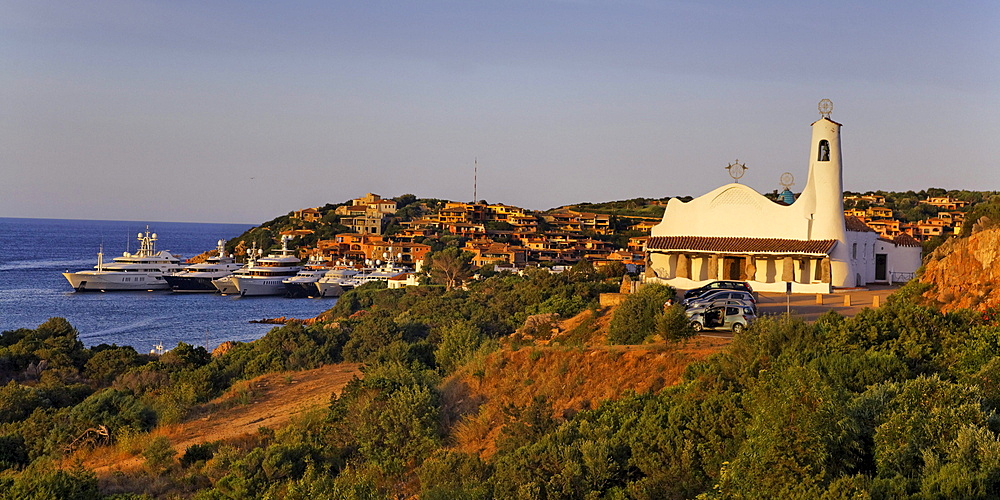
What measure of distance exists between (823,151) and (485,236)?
263 feet

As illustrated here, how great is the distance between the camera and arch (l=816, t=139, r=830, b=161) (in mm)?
25094

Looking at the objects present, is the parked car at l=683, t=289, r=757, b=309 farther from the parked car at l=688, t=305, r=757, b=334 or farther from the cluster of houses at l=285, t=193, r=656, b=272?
the cluster of houses at l=285, t=193, r=656, b=272

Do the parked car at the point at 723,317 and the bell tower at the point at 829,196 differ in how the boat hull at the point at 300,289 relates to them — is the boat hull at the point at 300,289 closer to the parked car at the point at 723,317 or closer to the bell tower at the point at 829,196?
the bell tower at the point at 829,196

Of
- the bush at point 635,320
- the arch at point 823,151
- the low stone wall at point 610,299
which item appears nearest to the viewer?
the bush at point 635,320

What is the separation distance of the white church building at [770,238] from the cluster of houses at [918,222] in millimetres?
51155

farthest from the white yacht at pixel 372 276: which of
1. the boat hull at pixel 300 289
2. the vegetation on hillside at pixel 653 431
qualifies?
the vegetation on hillside at pixel 653 431

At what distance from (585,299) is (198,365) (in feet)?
36.9

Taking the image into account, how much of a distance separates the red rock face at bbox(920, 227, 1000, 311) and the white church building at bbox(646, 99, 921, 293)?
6.61 m

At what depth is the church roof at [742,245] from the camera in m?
24.2

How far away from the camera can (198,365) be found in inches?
874

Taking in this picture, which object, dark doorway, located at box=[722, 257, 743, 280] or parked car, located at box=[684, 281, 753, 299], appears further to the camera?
dark doorway, located at box=[722, 257, 743, 280]

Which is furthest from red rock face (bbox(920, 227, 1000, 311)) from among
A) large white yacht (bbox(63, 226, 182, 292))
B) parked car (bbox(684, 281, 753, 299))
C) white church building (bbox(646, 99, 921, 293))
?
large white yacht (bbox(63, 226, 182, 292))

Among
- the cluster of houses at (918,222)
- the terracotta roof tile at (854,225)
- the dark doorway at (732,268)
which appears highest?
the cluster of houses at (918,222)

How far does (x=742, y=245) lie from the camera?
24641mm
